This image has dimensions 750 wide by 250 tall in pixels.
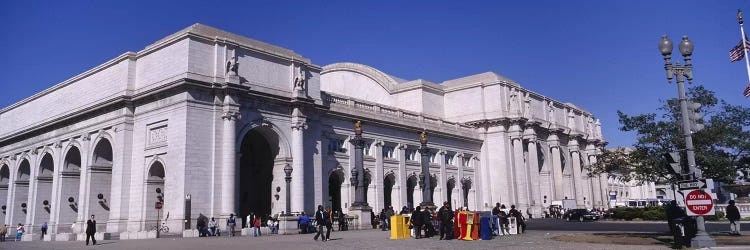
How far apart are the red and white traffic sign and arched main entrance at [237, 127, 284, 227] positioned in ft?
120

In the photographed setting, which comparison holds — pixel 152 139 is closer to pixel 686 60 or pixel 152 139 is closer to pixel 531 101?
pixel 686 60

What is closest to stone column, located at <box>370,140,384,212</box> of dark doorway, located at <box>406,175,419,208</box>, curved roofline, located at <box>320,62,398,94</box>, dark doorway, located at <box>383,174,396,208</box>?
dark doorway, located at <box>383,174,396,208</box>

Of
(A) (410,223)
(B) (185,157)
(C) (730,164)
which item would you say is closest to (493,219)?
(A) (410,223)

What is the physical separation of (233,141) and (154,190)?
256 inches

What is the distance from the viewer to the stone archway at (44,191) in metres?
53.0

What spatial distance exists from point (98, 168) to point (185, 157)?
38.8ft

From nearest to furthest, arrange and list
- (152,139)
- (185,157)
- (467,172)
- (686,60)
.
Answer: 1. (686,60)
2. (185,157)
3. (152,139)
4. (467,172)

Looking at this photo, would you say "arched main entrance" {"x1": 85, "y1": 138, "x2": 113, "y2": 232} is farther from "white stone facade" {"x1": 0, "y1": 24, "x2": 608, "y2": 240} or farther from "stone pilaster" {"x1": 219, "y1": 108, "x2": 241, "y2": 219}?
"stone pilaster" {"x1": 219, "y1": 108, "x2": 241, "y2": 219}

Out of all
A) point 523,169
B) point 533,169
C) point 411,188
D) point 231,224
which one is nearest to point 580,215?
point 523,169

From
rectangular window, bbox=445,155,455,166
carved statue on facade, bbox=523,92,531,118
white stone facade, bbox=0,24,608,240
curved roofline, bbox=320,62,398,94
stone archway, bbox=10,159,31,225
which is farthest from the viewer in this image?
curved roofline, bbox=320,62,398,94

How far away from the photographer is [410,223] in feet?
94.8

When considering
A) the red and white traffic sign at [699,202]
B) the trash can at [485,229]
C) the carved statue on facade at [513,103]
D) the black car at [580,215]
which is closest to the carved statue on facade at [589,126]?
the carved statue on facade at [513,103]

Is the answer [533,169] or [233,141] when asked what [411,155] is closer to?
[533,169]

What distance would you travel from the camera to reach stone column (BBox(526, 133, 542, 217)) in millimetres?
67500
